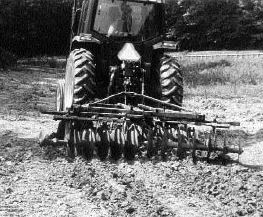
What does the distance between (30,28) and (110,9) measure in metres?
23.5

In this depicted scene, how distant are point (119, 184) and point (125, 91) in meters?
2.40

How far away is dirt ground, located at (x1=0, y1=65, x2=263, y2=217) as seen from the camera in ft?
17.6

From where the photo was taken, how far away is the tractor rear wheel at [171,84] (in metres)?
8.55

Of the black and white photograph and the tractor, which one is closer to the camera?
the black and white photograph

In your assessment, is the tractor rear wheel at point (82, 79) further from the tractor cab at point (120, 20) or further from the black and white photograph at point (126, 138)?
the tractor cab at point (120, 20)

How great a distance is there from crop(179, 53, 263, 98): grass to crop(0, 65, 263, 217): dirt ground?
6.52m

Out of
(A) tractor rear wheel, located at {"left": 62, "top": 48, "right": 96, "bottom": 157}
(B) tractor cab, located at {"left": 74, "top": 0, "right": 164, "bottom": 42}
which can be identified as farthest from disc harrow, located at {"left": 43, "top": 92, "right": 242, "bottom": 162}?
(B) tractor cab, located at {"left": 74, "top": 0, "right": 164, "bottom": 42}

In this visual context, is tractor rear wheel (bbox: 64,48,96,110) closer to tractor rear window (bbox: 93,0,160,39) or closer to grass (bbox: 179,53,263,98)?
tractor rear window (bbox: 93,0,160,39)

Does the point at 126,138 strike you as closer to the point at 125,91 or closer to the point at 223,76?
the point at 125,91

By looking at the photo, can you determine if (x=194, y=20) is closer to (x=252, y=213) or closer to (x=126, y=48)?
(x=126, y=48)

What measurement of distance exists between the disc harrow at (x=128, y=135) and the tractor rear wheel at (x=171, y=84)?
31.0 inches

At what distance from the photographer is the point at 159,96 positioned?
29.2ft

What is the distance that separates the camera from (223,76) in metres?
18.7

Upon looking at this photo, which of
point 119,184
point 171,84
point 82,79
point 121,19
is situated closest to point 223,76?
point 121,19
